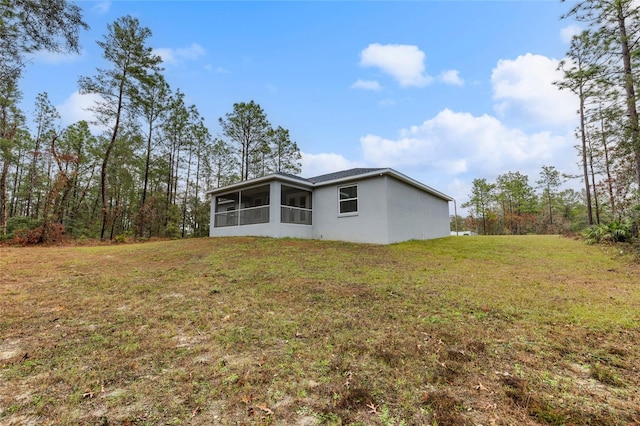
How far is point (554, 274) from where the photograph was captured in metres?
6.38

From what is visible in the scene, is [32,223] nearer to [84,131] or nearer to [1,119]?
[1,119]

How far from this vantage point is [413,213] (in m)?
13.4

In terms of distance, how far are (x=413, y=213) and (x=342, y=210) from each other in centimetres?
361

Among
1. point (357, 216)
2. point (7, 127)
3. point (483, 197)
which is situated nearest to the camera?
point (357, 216)

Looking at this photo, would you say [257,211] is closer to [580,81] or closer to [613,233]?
[613,233]

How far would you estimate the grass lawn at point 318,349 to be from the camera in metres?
1.91

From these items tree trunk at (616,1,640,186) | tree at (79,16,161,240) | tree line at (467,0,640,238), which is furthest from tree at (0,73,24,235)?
tree trunk at (616,1,640,186)

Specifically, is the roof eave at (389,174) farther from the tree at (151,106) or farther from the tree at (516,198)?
the tree at (516,198)

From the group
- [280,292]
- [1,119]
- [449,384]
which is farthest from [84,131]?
[449,384]

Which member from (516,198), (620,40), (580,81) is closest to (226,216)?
(620,40)

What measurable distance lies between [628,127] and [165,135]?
2545cm

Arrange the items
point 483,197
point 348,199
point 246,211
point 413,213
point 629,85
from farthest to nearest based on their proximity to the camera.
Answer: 1. point 483,197
2. point 246,211
3. point 413,213
4. point 348,199
5. point 629,85

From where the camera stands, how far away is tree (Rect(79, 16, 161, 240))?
15703 millimetres

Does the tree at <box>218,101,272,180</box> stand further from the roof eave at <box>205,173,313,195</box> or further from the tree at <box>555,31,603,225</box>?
the tree at <box>555,31,603,225</box>
